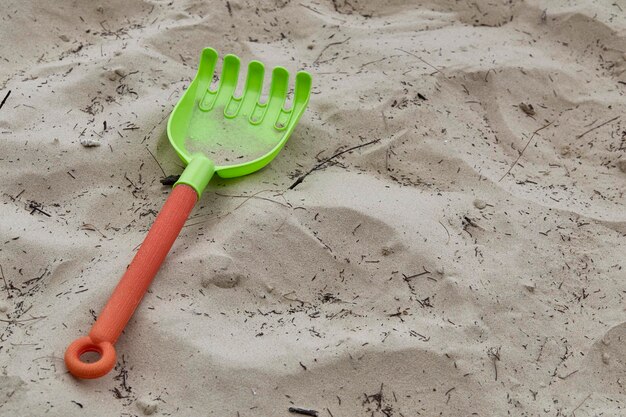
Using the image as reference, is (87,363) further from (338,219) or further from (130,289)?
(338,219)

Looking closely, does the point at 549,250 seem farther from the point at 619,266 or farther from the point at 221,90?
the point at 221,90

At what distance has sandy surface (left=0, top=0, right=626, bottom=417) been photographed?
158cm

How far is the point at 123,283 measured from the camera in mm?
1609

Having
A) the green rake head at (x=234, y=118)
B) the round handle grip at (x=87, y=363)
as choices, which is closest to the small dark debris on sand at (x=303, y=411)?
the round handle grip at (x=87, y=363)

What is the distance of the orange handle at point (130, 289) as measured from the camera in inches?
59.3

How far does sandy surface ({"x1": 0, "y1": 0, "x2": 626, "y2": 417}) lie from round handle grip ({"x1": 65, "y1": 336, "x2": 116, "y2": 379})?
3 cm

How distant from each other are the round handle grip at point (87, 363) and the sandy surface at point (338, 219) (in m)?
0.03

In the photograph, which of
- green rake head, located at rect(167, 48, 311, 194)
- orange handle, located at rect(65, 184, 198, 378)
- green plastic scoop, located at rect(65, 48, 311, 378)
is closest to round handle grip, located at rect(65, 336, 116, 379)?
orange handle, located at rect(65, 184, 198, 378)

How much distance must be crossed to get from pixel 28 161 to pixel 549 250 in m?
1.29

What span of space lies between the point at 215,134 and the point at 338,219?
0.43 meters

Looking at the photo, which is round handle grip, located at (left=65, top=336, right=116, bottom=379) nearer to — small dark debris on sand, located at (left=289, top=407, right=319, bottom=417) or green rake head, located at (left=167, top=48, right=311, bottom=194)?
small dark debris on sand, located at (left=289, top=407, right=319, bottom=417)

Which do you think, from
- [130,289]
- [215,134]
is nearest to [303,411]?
[130,289]

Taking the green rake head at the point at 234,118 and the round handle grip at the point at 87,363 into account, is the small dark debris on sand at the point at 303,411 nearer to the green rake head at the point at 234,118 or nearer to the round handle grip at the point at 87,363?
the round handle grip at the point at 87,363

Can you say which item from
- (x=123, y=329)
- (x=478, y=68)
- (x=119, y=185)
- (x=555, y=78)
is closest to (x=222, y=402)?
(x=123, y=329)
